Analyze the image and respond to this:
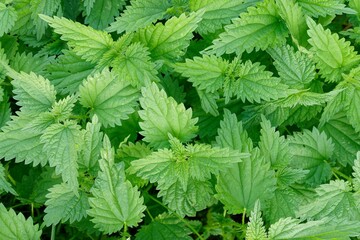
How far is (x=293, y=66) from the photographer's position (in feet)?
8.50

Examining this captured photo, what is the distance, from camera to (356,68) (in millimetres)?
2469

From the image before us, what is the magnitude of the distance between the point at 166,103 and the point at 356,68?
0.94 meters

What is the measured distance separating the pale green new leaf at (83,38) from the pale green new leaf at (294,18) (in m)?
0.86

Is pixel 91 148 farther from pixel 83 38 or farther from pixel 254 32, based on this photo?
pixel 254 32

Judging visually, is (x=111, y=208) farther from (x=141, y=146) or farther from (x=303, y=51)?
(x=303, y=51)

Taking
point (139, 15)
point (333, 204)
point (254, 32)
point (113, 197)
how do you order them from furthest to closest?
point (139, 15)
point (254, 32)
point (333, 204)
point (113, 197)

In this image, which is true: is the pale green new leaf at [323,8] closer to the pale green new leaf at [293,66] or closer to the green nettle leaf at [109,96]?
the pale green new leaf at [293,66]

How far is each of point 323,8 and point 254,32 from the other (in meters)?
0.36

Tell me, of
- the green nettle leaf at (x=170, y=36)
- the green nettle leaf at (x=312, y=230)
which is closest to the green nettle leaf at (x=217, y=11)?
the green nettle leaf at (x=170, y=36)

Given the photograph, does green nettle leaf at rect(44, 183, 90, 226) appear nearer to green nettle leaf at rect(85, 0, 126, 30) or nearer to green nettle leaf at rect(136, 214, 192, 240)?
green nettle leaf at rect(136, 214, 192, 240)

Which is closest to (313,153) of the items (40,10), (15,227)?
(15,227)

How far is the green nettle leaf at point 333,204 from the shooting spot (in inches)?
90.4

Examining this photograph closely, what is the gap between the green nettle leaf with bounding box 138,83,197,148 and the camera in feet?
7.59

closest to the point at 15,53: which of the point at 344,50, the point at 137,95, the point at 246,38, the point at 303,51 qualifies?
the point at 137,95
